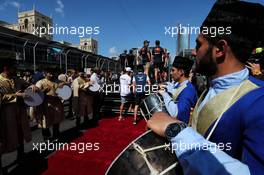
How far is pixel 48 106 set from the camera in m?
6.31

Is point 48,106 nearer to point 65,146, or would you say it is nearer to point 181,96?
point 65,146

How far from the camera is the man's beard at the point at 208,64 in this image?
115 centimetres

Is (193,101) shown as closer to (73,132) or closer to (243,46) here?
Answer: (243,46)

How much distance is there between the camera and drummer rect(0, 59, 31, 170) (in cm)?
468

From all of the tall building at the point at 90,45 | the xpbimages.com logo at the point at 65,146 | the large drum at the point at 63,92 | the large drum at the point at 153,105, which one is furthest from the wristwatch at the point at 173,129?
the tall building at the point at 90,45

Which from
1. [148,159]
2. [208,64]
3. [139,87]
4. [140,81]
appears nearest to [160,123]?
[148,159]

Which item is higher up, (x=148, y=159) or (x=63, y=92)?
(x=63, y=92)

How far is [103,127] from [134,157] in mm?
7266

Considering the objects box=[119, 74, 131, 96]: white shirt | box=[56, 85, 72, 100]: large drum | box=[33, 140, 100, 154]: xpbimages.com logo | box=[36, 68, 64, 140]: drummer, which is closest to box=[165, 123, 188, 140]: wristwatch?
box=[33, 140, 100, 154]: xpbimages.com logo

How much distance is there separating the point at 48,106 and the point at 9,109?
1549 millimetres

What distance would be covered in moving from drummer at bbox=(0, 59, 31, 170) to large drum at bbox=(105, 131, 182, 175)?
4130mm

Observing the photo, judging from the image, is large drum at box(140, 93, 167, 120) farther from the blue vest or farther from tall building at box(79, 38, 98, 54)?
tall building at box(79, 38, 98, 54)

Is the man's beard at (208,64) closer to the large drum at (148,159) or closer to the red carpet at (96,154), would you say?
the large drum at (148,159)

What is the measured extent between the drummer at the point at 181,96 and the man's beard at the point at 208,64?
133cm
